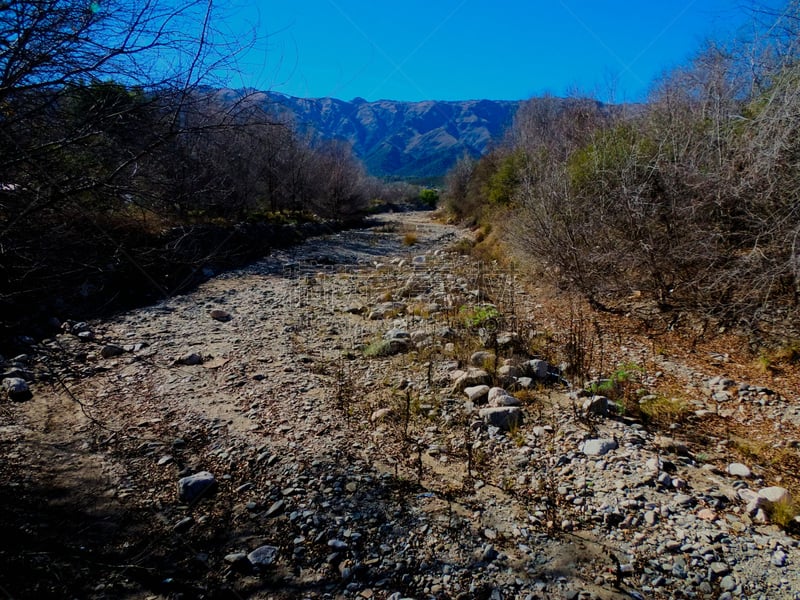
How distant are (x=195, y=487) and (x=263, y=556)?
35.8 inches

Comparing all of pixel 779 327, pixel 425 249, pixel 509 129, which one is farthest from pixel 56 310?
pixel 509 129

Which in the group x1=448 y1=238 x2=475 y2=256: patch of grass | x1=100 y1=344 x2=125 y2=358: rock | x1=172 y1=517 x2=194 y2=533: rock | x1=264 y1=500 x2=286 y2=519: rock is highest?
x1=448 y1=238 x2=475 y2=256: patch of grass

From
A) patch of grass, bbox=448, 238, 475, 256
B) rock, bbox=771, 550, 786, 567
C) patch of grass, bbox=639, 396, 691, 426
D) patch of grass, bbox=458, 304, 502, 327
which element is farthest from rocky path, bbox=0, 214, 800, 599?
patch of grass, bbox=448, 238, 475, 256

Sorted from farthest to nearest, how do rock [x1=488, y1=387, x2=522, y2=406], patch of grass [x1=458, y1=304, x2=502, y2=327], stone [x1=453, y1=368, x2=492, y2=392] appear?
patch of grass [x1=458, y1=304, x2=502, y2=327] → stone [x1=453, y1=368, x2=492, y2=392] → rock [x1=488, y1=387, x2=522, y2=406]

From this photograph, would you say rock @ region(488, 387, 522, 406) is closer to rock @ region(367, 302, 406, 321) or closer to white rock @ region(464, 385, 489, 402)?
white rock @ region(464, 385, 489, 402)

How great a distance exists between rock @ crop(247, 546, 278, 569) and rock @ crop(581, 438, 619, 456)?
94.5 inches

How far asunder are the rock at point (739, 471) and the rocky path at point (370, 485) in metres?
0.01

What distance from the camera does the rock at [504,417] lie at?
3900mm

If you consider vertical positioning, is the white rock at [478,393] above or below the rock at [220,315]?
below

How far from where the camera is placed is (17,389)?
462 centimetres

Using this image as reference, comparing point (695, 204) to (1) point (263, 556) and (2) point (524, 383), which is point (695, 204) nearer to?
(2) point (524, 383)

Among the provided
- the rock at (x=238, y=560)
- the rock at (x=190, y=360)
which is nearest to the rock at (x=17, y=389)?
the rock at (x=190, y=360)

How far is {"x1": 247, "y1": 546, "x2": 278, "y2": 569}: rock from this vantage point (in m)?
2.58

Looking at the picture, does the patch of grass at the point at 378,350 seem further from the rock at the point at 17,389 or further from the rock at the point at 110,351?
the rock at the point at 17,389
